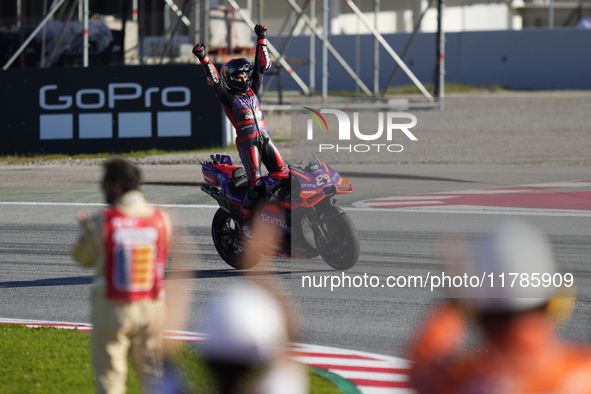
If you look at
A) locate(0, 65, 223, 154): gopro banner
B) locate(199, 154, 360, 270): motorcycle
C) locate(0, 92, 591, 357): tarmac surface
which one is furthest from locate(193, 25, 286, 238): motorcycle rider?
locate(0, 65, 223, 154): gopro banner

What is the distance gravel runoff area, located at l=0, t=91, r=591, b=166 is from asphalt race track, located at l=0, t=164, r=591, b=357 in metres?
1.11

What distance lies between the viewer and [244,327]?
2.51 m

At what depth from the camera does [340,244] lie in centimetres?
759

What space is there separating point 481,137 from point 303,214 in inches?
607

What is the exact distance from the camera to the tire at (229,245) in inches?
320

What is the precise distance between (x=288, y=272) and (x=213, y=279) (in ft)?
2.54

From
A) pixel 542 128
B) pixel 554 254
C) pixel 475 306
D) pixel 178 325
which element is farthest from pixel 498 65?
pixel 475 306

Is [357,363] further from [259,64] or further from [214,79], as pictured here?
[259,64]

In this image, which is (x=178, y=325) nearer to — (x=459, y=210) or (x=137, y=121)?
(x=459, y=210)

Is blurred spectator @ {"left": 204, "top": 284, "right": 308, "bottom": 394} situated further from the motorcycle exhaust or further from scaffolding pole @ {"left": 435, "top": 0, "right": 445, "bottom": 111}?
scaffolding pole @ {"left": 435, "top": 0, "right": 445, "bottom": 111}

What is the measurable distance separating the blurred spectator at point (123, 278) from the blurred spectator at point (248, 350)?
3.61 feet

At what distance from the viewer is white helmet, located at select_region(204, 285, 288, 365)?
8.19 feet

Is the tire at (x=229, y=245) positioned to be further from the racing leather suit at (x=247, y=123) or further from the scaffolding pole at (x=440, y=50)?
the scaffolding pole at (x=440, y=50)

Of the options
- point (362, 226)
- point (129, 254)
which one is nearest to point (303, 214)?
point (362, 226)
